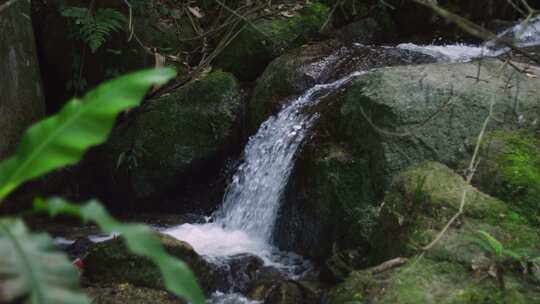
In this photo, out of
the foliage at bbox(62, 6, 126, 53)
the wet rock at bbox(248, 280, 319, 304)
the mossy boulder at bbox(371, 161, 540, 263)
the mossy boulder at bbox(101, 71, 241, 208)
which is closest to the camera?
the mossy boulder at bbox(371, 161, 540, 263)

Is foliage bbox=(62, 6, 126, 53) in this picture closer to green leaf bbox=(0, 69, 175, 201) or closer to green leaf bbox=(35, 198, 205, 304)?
green leaf bbox=(0, 69, 175, 201)

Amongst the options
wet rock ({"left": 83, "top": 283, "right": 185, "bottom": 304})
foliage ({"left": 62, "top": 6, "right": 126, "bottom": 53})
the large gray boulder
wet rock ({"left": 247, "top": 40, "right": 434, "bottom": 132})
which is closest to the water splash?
wet rock ({"left": 247, "top": 40, "right": 434, "bottom": 132})

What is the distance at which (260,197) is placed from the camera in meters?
5.64

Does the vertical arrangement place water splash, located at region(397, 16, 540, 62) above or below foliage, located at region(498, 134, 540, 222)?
above

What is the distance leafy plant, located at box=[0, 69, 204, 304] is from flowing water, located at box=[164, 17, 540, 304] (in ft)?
12.1

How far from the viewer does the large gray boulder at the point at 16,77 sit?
16.3 ft

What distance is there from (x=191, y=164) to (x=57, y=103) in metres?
1.66

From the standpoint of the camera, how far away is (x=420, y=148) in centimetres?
420

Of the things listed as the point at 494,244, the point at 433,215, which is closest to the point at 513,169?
the point at 433,215

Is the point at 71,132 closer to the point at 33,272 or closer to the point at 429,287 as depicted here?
the point at 33,272

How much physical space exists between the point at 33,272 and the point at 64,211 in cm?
14

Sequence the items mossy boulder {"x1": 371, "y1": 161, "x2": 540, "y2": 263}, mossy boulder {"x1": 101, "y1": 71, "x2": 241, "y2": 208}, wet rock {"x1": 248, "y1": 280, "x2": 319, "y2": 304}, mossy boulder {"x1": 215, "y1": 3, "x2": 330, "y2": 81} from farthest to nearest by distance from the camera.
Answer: mossy boulder {"x1": 215, "y1": 3, "x2": 330, "y2": 81}, mossy boulder {"x1": 101, "y1": 71, "x2": 241, "y2": 208}, wet rock {"x1": 248, "y1": 280, "x2": 319, "y2": 304}, mossy boulder {"x1": 371, "y1": 161, "x2": 540, "y2": 263}

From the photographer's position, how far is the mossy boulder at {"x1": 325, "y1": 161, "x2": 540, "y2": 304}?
2553mm

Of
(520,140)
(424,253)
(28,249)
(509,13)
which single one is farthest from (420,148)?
(509,13)
